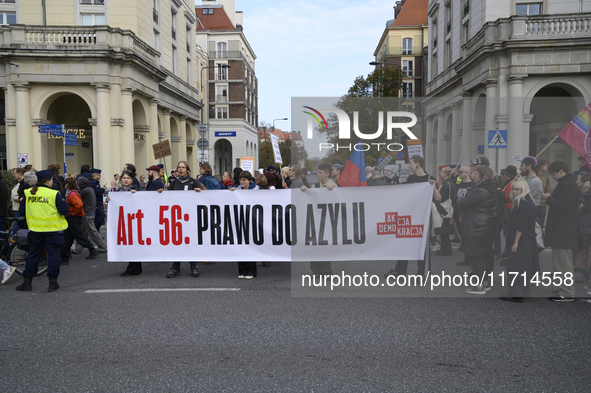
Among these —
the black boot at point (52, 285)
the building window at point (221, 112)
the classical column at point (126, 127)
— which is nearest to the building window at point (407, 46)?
the building window at point (221, 112)

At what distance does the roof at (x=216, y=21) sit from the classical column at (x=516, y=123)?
174ft

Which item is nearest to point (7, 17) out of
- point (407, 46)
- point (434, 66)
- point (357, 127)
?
point (357, 127)

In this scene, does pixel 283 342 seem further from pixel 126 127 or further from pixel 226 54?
pixel 226 54

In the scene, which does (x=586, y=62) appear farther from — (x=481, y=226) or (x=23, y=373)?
(x=23, y=373)

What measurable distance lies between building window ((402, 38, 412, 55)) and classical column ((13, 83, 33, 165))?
58.5 metres

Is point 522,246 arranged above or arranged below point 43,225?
below

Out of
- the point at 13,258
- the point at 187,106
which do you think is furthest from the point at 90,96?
the point at 13,258

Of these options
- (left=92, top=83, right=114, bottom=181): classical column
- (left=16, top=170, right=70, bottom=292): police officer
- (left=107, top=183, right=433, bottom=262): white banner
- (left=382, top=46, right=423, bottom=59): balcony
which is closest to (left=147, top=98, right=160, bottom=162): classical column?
(left=92, top=83, right=114, bottom=181): classical column

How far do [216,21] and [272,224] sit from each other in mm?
69081

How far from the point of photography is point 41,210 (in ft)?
23.3

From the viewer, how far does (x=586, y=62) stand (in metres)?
23.3

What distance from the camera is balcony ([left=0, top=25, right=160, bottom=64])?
23625mm

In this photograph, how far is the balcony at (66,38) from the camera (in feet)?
77.5

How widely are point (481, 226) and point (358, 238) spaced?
179 cm
